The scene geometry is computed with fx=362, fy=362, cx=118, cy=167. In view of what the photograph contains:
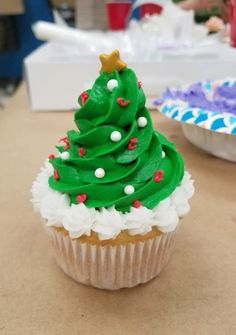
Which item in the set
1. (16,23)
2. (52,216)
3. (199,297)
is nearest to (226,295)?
(199,297)

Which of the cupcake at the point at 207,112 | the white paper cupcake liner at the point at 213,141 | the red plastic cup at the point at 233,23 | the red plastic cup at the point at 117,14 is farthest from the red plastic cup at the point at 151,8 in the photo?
the white paper cupcake liner at the point at 213,141

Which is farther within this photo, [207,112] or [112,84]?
[207,112]

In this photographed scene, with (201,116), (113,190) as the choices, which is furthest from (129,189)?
(201,116)

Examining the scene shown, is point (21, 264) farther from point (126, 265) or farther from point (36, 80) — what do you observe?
point (36, 80)

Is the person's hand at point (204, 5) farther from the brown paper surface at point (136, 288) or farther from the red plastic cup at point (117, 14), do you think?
the brown paper surface at point (136, 288)

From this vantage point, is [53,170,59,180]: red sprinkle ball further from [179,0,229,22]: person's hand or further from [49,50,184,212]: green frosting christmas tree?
[179,0,229,22]: person's hand

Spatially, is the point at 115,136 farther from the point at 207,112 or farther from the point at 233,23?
the point at 233,23
